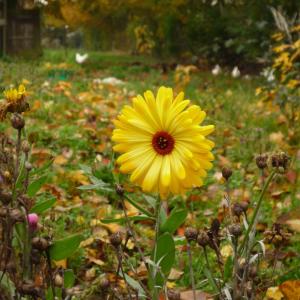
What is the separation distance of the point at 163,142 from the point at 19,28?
51.9ft

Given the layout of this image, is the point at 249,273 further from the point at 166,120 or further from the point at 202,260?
the point at 202,260

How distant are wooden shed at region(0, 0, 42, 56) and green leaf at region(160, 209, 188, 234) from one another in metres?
15.0

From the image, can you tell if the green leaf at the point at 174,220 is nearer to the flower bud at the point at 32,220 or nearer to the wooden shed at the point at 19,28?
the flower bud at the point at 32,220

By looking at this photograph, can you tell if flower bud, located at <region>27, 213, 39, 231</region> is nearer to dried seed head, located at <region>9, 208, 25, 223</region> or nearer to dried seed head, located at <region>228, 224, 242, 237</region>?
dried seed head, located at <region>9, 208, 25, 223</region>

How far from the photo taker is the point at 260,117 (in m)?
5.52

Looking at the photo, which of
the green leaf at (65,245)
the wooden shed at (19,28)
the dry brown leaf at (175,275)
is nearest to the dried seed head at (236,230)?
the green leaf at (65,245)

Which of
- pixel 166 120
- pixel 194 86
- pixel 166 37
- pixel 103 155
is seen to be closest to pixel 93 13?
pixel 166 37

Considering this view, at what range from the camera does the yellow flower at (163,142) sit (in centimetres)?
122

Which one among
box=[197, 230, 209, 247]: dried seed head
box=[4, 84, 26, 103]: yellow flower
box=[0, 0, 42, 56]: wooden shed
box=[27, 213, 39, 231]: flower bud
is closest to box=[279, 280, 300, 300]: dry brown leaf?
box=[197, 230, 209, 247]: dried seed head

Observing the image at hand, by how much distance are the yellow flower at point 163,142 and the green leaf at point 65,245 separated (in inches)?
7.4

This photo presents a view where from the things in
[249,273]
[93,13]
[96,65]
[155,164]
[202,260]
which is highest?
[93,13]

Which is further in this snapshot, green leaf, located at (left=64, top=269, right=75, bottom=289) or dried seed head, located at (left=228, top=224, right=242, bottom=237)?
green leaf, located at (left=64, top=269, right=75, bottom=289)

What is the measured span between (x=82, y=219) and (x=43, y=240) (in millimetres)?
1485

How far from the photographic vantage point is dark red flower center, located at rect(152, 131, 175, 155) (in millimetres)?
1251
